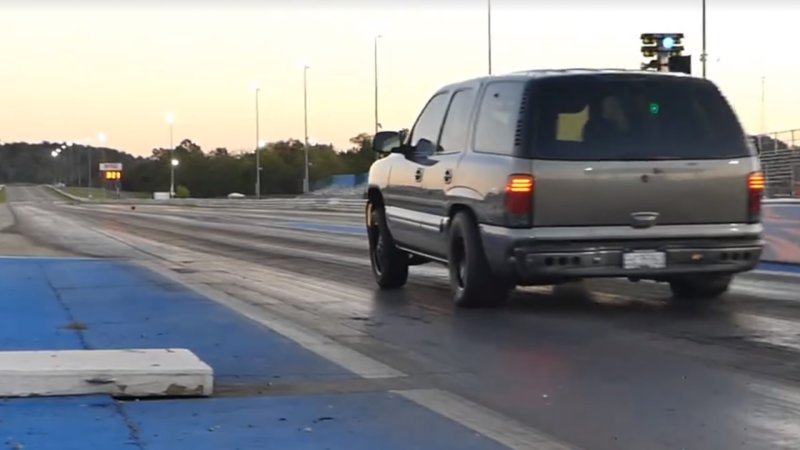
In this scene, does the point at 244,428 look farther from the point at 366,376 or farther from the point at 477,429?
the point at 366,376

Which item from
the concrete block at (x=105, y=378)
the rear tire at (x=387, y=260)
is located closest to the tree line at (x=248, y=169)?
the rear tire at (x=387, y=260)

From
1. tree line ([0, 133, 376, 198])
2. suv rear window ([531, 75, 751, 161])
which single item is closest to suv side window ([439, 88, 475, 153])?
suv rear window ([531, 75, 751, 161])

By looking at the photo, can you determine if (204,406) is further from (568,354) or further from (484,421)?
(568,354)

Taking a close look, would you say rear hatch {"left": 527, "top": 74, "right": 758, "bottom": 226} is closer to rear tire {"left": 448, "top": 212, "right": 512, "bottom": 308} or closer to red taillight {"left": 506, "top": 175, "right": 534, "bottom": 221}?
red taillight {"left": 506, "top": 175, "right": 534, "bottom": 221}

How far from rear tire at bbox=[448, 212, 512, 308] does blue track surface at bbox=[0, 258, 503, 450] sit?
1.99m

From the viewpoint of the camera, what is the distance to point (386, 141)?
42.0 ft

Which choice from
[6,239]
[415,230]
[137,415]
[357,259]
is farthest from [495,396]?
[6,239]

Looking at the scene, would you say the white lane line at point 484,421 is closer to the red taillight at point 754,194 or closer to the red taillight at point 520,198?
the red taillight at point 520,198

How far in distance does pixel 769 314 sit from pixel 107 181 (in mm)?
146503

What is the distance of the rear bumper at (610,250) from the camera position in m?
9.51

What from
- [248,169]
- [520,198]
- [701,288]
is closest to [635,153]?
[520,198]

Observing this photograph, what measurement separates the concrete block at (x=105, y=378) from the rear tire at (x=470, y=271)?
393 centimetres

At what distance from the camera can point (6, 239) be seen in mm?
24578

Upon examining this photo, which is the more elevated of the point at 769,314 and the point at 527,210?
the point at 527,210
